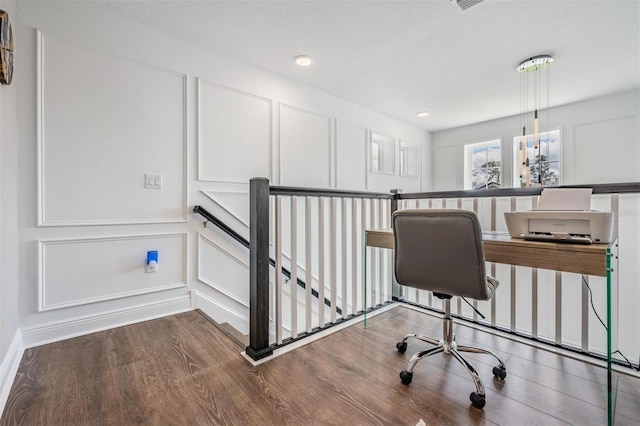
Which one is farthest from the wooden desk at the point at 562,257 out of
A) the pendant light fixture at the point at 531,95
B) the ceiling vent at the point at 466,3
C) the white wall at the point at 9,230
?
the white wall at the point at 9,230

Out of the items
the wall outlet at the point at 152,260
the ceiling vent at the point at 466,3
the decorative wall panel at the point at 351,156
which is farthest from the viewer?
the decorative wall panel at the point at 351,156

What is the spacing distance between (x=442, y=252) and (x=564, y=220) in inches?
24.7

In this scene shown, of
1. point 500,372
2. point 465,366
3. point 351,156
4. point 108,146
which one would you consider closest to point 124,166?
point 108,146

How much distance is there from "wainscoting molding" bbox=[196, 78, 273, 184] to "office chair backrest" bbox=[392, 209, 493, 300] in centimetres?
188

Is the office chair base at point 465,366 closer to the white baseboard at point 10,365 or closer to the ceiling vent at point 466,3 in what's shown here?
the white baseboard at point 10,365

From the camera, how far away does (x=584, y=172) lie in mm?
4156

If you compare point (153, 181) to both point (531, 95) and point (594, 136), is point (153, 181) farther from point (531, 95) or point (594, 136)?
point (594, 136)

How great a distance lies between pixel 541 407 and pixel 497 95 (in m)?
3.91

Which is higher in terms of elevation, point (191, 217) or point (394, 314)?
point (191, 217)

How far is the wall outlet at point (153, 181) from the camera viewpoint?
7.81 ft

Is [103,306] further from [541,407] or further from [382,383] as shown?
[541,407]

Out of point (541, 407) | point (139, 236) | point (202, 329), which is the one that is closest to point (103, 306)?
point (139, 236)

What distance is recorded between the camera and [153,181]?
241 centimetres

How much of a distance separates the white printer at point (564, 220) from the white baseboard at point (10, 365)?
2697mm
